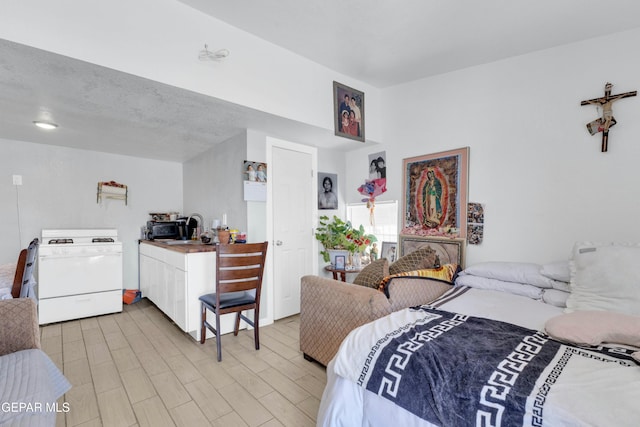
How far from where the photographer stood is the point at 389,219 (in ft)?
11.6

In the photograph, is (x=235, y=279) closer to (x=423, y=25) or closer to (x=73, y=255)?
(x=73, y=255)

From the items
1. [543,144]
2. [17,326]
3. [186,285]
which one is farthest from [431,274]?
[17,326]

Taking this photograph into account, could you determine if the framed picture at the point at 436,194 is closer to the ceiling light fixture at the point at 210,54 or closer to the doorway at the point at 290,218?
the doorway at the point at 290,218

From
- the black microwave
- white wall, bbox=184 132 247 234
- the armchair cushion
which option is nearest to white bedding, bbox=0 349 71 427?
the armchair cushion

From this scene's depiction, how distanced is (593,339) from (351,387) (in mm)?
1101

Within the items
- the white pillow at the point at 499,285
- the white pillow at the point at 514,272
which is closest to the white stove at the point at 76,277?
the white pillow at the point at 499,285

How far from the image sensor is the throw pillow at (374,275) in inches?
79.1

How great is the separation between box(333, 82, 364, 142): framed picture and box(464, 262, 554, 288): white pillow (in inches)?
73.3

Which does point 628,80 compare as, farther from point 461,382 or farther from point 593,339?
point 461,382

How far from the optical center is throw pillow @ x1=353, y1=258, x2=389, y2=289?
2010 mm

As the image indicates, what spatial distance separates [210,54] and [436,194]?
8.08ft

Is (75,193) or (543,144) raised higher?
(543,144)

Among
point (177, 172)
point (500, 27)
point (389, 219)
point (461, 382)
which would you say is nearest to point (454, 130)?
point (500, 27)

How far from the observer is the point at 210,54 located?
2152mm
